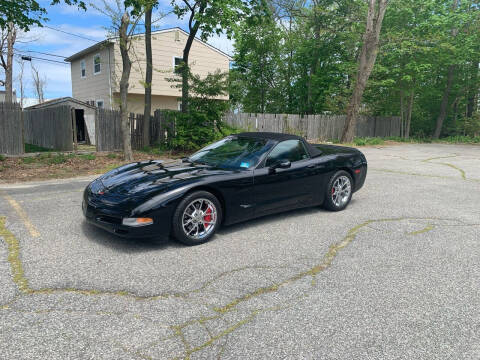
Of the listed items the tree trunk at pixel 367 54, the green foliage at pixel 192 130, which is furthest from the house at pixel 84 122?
the tree trunk at pixel 367 54

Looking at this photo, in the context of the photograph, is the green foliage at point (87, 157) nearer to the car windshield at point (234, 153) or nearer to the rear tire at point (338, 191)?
the car windshield at point (234, 153)

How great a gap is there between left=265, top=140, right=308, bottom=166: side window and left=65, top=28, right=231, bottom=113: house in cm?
1652

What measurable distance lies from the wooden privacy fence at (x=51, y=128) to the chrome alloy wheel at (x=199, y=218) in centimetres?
1172

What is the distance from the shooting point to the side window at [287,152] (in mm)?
5211

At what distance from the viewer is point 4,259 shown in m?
3.80

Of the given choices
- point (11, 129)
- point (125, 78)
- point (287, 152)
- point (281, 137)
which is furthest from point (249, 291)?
point (11, 129)

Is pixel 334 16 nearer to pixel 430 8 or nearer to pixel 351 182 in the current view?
pixel 430 8

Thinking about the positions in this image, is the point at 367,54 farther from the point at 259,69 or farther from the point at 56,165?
the point at 56,165

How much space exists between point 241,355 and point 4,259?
9.53ft

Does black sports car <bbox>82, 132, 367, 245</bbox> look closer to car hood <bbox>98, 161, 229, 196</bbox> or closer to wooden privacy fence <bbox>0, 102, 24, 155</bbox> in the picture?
car hood <bbox>98, 161, 229, 196</bbox>

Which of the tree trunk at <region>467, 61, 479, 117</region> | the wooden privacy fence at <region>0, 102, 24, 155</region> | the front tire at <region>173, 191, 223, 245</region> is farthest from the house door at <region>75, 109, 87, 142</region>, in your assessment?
the tree trunk at <region>467, 61, 479, 117</region>

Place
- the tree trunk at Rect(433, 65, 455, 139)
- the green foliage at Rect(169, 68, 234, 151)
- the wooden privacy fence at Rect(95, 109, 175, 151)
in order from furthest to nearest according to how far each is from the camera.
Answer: the tree trunk at Rect(433, 65, 455, 139) < the wooden privacy fence at Rect(95, 109, 175, 151) < the green foliage at Rect(169, 68, 234, 151)

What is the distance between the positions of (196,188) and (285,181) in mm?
1457

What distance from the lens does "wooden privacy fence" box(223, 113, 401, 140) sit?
17.9 meters
